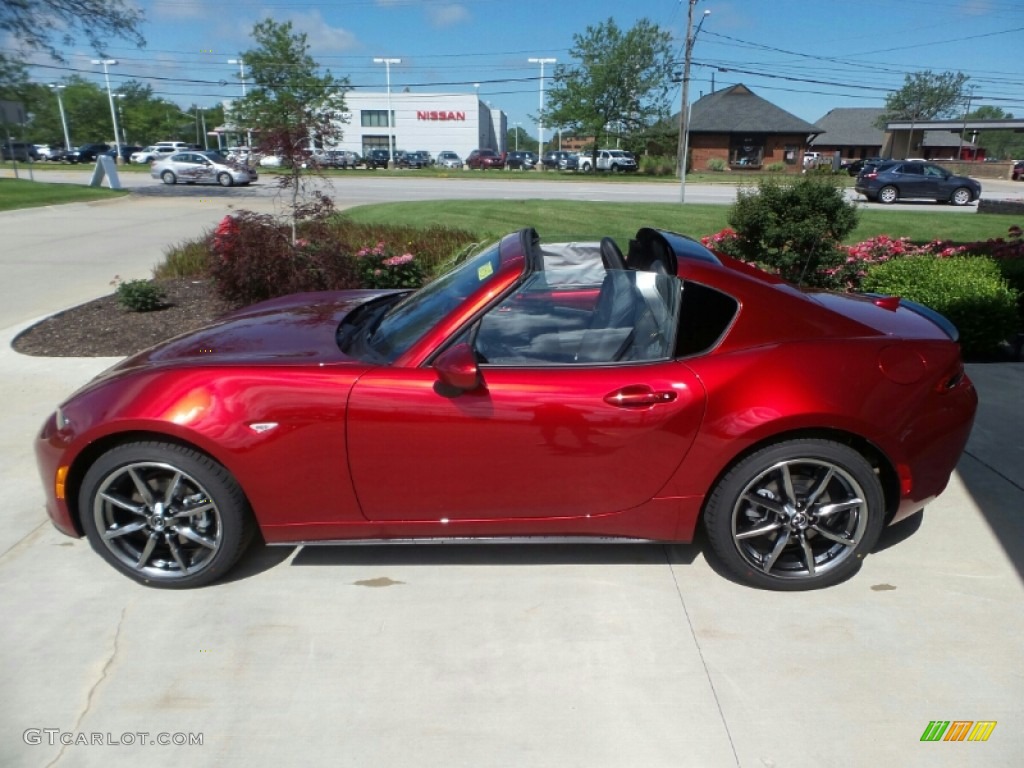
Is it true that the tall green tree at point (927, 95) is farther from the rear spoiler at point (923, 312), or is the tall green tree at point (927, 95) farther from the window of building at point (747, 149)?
the rear spoiler at point (923, 312)

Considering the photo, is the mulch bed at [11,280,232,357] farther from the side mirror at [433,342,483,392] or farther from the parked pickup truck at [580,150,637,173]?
the parked pickup truck at [580,150,637,173]

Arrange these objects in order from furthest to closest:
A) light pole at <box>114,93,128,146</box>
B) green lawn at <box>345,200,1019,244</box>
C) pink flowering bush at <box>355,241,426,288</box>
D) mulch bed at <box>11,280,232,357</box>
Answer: light pole at <box>114,93,128,146</box>
green lawn at <box>345,200,1019,244</box>
pink flowering bush at <box>355,241,426,288</box>
mulch bed at <box>11,280,232,357</box>

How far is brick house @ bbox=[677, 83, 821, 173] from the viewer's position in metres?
56.8

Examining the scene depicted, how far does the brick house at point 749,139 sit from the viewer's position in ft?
186

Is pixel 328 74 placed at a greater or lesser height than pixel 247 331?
greater

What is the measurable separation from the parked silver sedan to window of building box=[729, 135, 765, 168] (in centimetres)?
3844

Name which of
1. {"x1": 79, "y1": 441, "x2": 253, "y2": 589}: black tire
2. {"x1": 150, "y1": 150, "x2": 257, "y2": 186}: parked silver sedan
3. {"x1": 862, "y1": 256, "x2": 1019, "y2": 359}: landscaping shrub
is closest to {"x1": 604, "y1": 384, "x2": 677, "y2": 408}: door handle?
{"x1": 79, "y1": 441, "x2": 253, "y2": 589}: black tire

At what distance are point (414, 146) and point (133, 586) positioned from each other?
8645cm

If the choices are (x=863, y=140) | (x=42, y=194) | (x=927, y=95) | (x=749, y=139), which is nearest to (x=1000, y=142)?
(x=927, y=95)

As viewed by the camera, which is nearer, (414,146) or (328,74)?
(328,74)

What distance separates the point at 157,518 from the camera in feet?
10.3

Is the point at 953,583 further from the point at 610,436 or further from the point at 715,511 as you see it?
the point at 610,436

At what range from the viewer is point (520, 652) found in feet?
9.36

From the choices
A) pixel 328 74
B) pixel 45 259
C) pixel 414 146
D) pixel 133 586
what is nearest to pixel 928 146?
pixel 414 146
